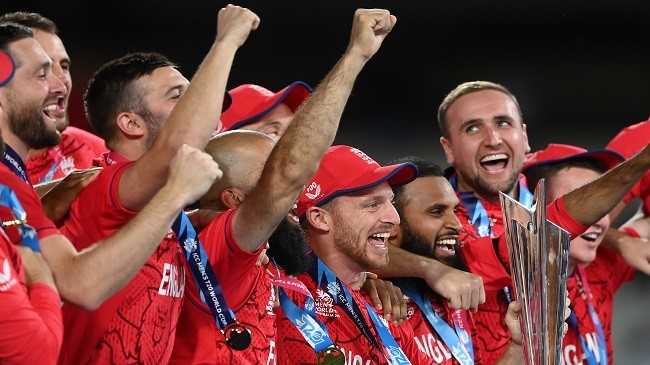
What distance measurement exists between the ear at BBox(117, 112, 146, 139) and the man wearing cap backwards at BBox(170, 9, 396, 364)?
1.39 ft

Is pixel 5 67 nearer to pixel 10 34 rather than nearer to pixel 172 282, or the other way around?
pixel 10 34

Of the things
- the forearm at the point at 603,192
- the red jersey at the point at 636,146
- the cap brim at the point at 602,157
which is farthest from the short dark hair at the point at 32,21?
the red jersey at the point at 636,146

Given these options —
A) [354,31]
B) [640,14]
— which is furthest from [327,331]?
[640,14]

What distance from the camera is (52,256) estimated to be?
2791mm

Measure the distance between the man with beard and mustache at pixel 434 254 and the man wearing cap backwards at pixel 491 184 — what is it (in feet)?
0.32

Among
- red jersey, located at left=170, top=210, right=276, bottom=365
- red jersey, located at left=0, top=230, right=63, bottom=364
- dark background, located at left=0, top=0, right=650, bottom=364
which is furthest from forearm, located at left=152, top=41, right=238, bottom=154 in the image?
dark background, located at left=0, top=0, right=650, bottom=364

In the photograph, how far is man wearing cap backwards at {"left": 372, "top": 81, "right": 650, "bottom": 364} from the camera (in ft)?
13.6

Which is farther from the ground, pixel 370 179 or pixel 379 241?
pixel 370 179

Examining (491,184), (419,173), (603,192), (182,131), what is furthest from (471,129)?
(182,131)

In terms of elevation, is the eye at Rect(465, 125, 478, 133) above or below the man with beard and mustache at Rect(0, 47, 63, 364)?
above

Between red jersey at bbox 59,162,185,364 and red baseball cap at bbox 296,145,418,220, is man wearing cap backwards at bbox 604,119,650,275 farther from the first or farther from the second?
red jersey at bbox 59,162,185,364

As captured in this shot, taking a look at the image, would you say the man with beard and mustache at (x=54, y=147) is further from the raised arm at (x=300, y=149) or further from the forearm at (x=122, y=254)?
the forearm at (x=122, y=254)

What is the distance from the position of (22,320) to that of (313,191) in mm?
1633

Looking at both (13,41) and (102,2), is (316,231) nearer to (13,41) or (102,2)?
(13,41)
